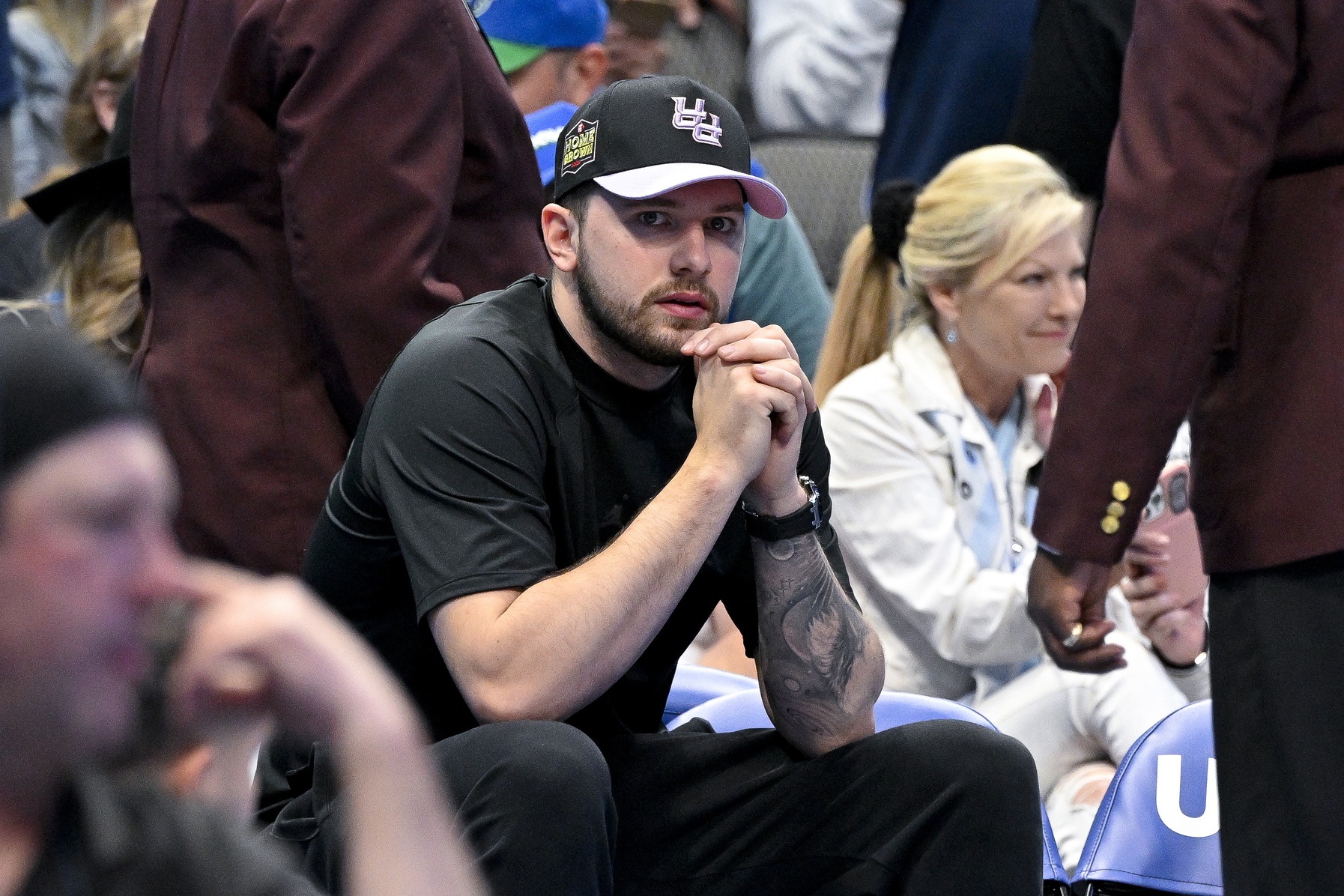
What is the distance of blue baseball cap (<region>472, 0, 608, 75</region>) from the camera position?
3518 mm

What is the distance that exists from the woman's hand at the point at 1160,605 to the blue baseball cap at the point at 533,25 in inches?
58.6

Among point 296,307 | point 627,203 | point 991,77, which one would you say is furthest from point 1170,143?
point 991,77

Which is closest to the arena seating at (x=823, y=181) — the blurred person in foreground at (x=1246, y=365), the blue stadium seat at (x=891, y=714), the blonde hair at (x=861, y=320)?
the blonde hair at (x=861, y=320)

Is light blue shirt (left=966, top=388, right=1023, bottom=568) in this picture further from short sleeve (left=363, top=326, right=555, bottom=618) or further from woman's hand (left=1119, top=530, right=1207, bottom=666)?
short sleeve (left=363, top=326, right=555, bottom=618)

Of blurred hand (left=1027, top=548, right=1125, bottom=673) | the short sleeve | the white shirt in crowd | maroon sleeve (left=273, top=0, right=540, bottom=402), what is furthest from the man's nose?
the white shirt in crowd

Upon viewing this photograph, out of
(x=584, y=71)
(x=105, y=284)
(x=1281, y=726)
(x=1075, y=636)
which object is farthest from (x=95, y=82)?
(x=1281, y=726)

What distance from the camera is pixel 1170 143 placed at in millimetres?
2246

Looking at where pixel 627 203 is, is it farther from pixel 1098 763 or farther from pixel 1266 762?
pixel 1098 763

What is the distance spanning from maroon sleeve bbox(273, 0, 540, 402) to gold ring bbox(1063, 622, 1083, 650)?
3.44ft

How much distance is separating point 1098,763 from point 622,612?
1.60 m

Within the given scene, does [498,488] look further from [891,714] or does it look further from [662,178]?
[891,714]

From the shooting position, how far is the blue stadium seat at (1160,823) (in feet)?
8.81

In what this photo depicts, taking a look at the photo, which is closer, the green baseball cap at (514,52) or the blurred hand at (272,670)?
the blurred hand at (272,670)

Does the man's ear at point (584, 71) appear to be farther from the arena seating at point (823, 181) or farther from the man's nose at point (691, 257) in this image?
the arena seating at point (823, 181)
